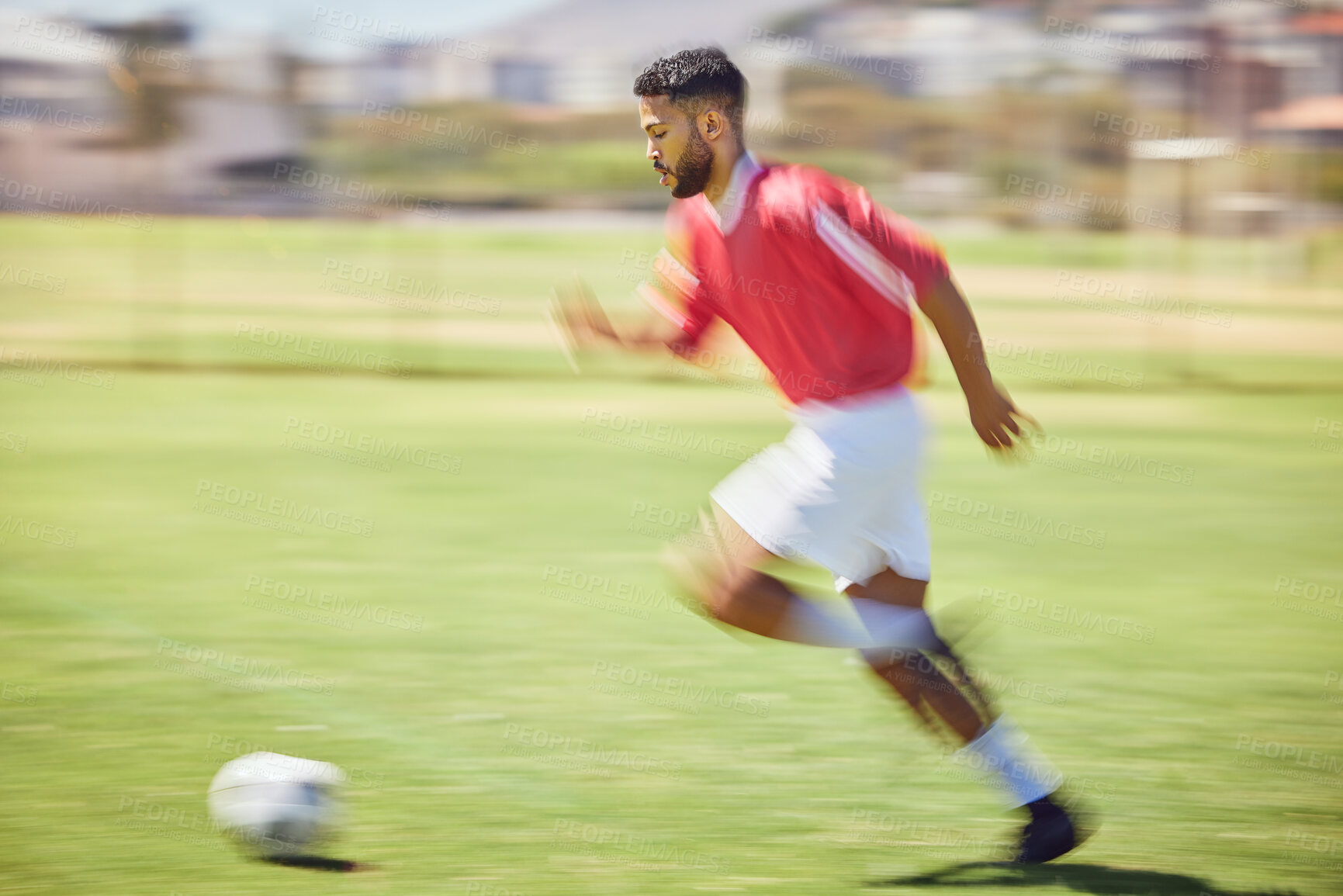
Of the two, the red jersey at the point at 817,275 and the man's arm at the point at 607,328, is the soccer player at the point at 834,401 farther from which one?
the man's arm at the point at 607,328

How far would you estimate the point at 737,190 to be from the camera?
363 cm

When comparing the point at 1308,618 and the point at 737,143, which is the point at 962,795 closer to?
the point at 737,143

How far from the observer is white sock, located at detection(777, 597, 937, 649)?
3643 millimetres

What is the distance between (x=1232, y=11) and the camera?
94.2ft

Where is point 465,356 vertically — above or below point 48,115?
below

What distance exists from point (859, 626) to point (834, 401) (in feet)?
2.00

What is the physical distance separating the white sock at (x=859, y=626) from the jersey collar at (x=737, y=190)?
101 cm

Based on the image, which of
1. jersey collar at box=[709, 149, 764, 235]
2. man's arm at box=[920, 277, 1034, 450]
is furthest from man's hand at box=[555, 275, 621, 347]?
man's arm at box=[920, 277, 1034, 450]

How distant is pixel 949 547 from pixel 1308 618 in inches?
78.4

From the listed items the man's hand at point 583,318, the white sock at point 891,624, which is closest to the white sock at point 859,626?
the white sock at point 891,624

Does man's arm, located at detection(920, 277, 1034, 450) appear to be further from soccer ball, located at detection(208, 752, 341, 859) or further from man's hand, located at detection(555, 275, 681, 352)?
soccer ball, located at detection(208, 752, 341, 859)

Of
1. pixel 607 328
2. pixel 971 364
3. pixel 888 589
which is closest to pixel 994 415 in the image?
pixel 971 364

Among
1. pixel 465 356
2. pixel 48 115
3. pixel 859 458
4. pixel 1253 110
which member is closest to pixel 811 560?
pixel 859 458

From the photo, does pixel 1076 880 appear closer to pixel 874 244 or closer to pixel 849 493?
pixel 849 493
